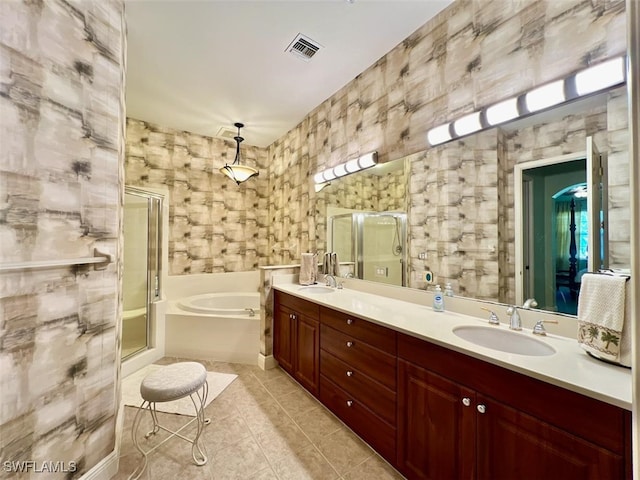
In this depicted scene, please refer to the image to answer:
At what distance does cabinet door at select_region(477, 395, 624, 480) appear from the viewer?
81cm

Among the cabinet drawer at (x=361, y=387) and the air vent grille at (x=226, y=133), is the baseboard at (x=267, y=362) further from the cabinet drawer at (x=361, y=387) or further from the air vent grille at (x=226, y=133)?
the air vent grille at (x=226, y=133)

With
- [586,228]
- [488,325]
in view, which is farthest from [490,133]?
[488,325]

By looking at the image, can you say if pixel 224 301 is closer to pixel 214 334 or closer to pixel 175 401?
pixel 214 334

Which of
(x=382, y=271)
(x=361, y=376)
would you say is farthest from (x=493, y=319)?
(x=382, y=271)

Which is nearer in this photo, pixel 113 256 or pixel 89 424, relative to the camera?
pixel 89 424

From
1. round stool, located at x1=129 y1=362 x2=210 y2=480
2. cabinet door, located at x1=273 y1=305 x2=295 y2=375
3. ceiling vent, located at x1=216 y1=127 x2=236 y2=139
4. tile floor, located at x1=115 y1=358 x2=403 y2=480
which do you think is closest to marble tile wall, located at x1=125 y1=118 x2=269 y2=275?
ceiling vent, located at x1=216 y1=127 x2=236 y2=139

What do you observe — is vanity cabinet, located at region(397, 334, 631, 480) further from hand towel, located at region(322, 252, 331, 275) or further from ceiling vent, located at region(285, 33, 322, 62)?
ceiling vent, located at region(285, 33, 322, 62)

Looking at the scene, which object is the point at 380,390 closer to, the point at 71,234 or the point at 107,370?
the point at 107,370

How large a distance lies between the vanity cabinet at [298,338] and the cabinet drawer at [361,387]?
0.15 m

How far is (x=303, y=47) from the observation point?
214cm

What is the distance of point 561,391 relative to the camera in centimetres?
88

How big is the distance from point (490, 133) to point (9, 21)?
2.42 meters

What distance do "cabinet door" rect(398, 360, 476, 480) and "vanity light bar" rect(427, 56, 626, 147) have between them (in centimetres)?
145

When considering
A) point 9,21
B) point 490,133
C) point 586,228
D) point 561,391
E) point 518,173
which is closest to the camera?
point 561,391
